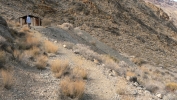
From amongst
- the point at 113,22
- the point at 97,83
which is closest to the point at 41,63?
the point at 97,83

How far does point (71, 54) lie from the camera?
14.9 metres

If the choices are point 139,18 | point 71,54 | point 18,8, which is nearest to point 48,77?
point 71,54

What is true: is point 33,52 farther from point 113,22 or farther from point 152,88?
point 113,22

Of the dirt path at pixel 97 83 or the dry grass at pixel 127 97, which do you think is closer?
the dirt path at pixel 97 83

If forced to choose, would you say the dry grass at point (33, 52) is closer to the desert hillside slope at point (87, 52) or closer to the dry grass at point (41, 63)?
the desert hillside slope at point (87, 52)

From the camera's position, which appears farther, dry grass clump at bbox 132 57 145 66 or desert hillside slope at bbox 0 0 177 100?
dry grass clump at bbox 132 57 145 66

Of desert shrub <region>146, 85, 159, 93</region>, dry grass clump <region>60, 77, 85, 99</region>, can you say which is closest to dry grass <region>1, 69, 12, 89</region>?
dry grass clump <region>60, 77, 85, 99</region>

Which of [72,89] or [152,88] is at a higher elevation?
[72,89]

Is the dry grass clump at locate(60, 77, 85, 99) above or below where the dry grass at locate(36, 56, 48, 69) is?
above

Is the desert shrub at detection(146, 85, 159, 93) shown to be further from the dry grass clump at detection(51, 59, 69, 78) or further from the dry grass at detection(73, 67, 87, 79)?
the dry grass clump at detection(51, 59, 69, 78)

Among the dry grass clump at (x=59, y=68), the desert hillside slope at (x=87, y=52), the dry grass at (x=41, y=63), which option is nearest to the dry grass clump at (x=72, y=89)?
the desert hillside slope at (x=87, y=52)

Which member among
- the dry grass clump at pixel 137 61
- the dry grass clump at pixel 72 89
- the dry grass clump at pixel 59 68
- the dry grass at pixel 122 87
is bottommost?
the dry grass clump at pixel 137 61

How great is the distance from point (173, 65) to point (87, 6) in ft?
44.9

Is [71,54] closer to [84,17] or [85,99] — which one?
[85,99]
